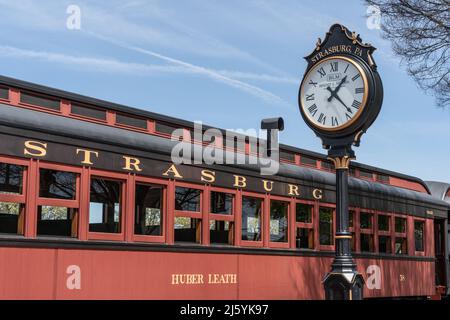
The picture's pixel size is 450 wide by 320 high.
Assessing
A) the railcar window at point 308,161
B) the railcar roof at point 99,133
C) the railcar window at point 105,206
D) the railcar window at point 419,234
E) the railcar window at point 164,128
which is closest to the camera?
the railcar roof at point 99,133

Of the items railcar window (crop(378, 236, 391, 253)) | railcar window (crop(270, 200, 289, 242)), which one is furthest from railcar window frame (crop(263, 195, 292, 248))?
railcar window (crop(378, 236, 391, 253))

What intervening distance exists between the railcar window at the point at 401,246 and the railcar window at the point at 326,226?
8.15ft

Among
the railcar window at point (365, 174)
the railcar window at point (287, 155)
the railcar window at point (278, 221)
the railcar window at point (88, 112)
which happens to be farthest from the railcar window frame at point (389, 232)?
the railcar window at point (88, 112)

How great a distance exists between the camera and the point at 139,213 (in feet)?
27.3

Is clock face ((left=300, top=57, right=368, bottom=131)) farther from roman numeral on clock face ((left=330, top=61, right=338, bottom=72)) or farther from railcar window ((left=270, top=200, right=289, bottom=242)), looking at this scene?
railcar window ((left=270, top=200, right=289, bottom=242))

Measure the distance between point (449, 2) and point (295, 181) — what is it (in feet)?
12.4

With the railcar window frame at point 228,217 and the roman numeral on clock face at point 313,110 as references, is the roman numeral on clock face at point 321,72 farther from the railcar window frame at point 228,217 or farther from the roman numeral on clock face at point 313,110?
the railcar window frame at point 228,217

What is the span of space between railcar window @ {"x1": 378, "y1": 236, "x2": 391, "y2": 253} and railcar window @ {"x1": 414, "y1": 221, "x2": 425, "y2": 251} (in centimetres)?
124

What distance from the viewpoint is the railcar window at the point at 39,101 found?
7237 millimetres

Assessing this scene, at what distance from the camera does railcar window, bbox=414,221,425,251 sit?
14.0m

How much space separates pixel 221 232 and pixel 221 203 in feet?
1.29

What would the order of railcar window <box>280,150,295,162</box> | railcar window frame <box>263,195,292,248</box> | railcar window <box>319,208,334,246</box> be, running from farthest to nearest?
railcar window <box>319,208,334,246</box>, railcar window <box>280,150,295,162</box>, railcar window frame <box>263,195,292,248</box>

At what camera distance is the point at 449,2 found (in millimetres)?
10992

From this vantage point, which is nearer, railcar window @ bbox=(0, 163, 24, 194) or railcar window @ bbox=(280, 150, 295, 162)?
railcar window @ bbox=(0, 163, 24, 194)
